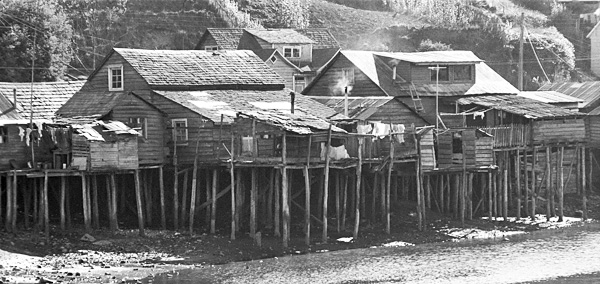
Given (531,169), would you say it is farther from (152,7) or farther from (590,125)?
(152,7)

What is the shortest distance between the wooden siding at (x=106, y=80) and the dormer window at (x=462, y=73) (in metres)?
19.3

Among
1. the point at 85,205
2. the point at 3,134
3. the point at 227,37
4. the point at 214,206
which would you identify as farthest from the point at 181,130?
the point at 227,37

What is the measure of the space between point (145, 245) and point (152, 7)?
134 feet

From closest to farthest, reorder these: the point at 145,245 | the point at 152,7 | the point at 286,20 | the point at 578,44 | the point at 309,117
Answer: the point at 145,245
the point at 309,117
the point at 152,7
the point at 286,20
the point at 578,44

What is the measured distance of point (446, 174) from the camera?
6881 centimetres

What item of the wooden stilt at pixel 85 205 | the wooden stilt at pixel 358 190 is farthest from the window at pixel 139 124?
the wooden stilt at pixel 358 190

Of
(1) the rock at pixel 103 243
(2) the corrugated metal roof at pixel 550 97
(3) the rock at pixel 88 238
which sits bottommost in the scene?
(1) the rock at pixel 103 243

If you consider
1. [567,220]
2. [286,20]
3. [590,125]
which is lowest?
[567,220]

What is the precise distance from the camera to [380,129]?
2525 inches

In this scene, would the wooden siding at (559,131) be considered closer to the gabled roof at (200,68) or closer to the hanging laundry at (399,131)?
the hanging laundry at (399,131)

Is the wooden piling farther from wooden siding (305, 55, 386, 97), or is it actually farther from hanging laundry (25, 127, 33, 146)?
hanging laundry (25, 127, 33, 146)

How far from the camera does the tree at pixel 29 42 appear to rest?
246 ft

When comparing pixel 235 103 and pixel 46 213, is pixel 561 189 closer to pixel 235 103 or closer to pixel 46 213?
pixel 235 103

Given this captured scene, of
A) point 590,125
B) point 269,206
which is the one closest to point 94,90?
point 269,206
